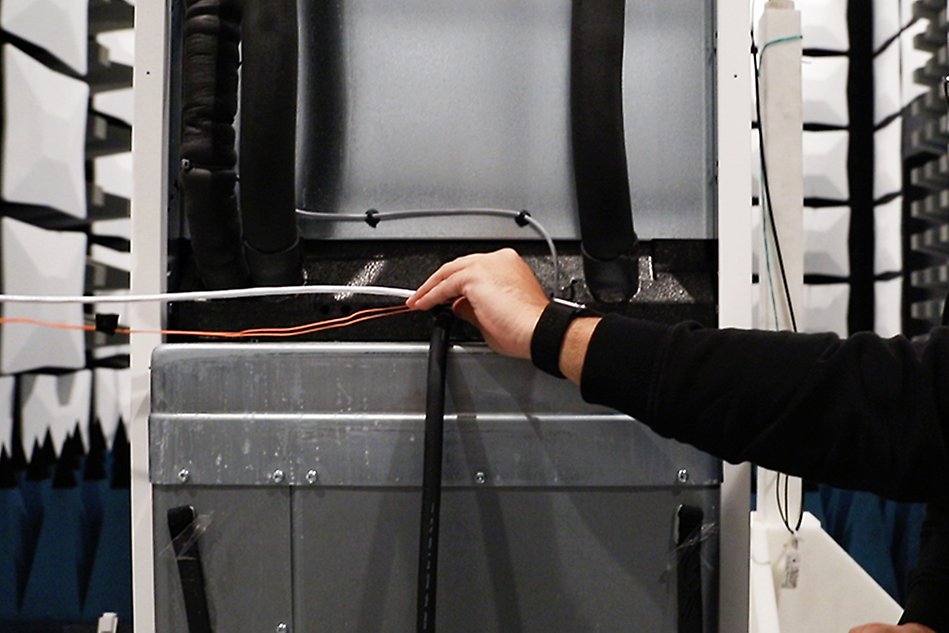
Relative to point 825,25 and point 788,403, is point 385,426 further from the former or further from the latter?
point 825,25

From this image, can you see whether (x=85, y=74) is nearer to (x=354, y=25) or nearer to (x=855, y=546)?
(x=354, y=25)

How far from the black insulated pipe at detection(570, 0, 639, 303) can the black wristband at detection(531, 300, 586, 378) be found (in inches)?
5.1

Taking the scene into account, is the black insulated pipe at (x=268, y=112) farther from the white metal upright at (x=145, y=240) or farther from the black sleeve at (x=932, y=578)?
the black sleeve at (x=932, y=578)

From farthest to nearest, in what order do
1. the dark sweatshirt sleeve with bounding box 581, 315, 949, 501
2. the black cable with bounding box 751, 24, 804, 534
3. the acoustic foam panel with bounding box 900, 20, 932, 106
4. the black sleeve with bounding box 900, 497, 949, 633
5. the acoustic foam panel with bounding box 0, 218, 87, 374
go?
the acoustic foam panel with bounding box 900, 20, 932, 106, the acoustic foam panel with bounding box 0, 218, 87, 374, the black cable with bounding box 751, 24, 804, 534, the black sleeve with bounding box 900, 497, 949, 633, the dark sweatshirt sleeve with bounding box 581, 315, 949, 501

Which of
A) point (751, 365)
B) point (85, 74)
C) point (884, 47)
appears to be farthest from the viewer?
point (884, 47)

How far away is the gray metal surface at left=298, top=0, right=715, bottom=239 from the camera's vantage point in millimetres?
762

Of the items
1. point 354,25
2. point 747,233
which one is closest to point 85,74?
point 354,25

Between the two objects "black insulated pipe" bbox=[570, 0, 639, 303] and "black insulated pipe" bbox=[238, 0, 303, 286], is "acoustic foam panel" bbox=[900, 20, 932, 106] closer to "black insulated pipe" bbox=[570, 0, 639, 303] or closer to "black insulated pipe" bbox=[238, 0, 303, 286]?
"black insulated pipe" bbox=[570, 0, 639, 303]

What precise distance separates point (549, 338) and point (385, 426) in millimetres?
164

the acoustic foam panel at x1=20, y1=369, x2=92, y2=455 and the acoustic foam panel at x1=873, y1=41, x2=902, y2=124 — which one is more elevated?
the acoustic foam panel at x1=873, y1=41, x2=902, y2=124

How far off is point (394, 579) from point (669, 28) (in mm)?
596

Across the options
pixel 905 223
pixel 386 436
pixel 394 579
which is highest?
pixel 905 223

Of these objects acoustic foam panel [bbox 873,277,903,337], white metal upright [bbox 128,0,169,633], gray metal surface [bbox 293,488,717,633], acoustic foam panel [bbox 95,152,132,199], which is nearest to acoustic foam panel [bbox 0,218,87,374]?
acoustic foam panel [bbox 95,152,132,199]

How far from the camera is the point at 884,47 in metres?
1.71
